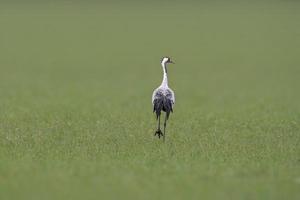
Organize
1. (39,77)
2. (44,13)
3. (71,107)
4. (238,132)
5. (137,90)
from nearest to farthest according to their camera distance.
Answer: (238,132)
(71,107)
(137,90)
(39,77)
(44,13)

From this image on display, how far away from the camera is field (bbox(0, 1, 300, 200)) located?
11.2m

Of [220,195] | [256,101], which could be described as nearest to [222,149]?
[220,195]

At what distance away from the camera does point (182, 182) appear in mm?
11195

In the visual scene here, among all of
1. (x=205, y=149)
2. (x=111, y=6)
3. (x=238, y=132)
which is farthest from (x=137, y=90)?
(x=111, y=6)

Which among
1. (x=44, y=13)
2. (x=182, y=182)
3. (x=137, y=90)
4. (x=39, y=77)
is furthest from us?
(x=44, y=13)

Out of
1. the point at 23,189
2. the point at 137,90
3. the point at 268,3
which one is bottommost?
the point at 23,189

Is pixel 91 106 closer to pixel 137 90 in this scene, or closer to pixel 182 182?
pixel 137 90

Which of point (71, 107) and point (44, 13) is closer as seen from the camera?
point (71, 107)

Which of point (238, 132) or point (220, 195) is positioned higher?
point (238, 132)

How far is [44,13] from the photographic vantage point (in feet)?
202

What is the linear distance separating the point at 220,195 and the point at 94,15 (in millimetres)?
52549

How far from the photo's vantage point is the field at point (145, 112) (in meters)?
11.2

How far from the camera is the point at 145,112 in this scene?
20375 mm

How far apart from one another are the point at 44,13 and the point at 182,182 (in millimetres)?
52032
